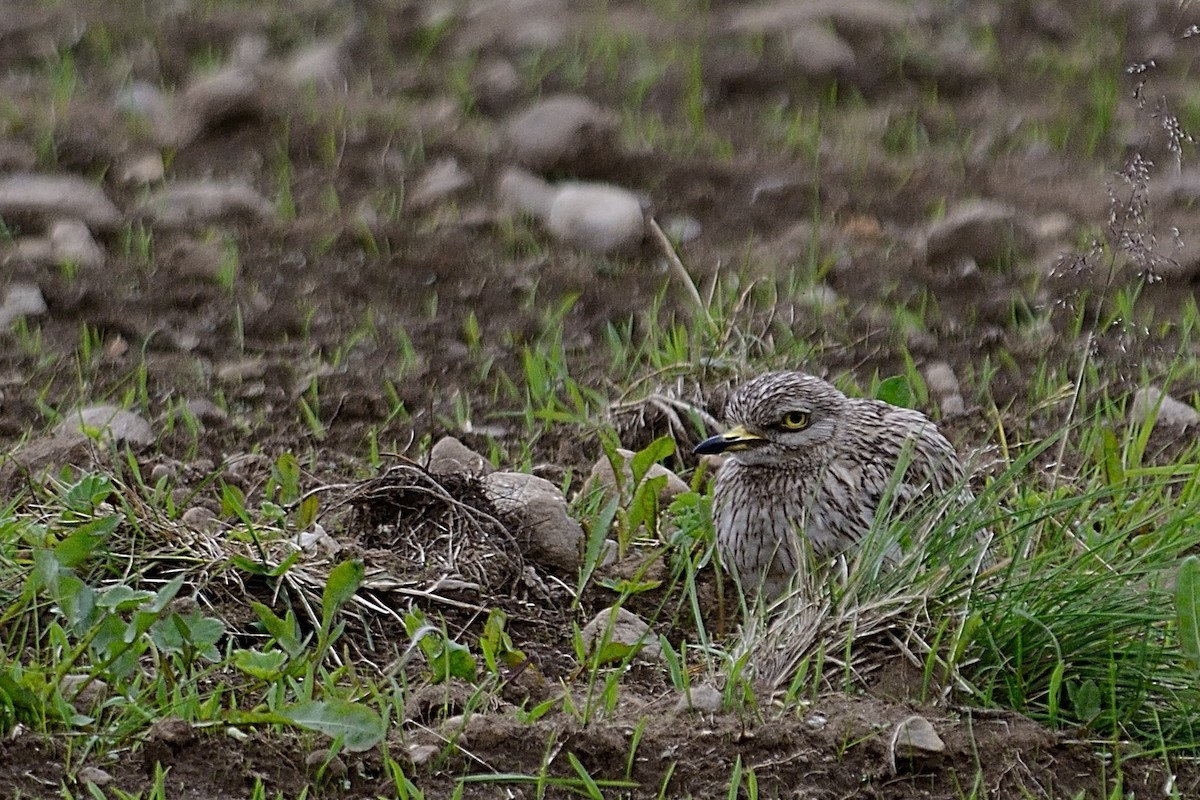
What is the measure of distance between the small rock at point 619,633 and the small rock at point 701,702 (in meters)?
0.35

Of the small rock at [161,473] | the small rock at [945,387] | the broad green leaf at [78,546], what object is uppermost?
the broad green leaf at [78,546]

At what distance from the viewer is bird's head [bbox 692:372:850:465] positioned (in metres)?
5.59

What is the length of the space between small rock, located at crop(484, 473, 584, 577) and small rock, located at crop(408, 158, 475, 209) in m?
2.61

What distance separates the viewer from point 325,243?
293 inches

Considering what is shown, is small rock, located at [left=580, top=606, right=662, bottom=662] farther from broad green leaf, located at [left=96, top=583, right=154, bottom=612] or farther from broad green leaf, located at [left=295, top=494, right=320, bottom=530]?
broad green leaf, located at [left=96, top=583, right=154, bottom=612]

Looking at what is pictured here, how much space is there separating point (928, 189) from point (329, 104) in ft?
8.51

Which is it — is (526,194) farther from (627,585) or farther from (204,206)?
(627,585)

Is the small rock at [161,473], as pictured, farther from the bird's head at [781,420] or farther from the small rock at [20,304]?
the bird's head at [781,420]

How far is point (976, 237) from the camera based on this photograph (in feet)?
24.6

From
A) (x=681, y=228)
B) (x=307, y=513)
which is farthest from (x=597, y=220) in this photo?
(x=307, y=513)

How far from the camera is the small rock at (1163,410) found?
243 inches

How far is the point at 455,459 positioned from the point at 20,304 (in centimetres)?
196

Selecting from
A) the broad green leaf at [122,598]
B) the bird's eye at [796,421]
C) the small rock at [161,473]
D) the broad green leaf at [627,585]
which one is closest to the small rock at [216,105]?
the small rock at [161,473]

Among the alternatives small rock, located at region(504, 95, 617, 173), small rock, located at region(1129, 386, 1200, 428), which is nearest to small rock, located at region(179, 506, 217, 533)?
small rock, located at region(1129, 386, 1200, 428)
